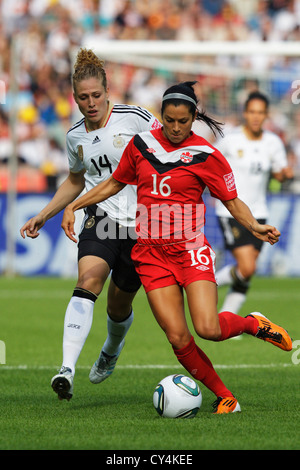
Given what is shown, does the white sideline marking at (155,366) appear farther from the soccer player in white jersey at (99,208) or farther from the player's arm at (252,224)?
the player's arm at (252,224)

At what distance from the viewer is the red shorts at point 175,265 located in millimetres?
5789

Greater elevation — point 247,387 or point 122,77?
point 122,77

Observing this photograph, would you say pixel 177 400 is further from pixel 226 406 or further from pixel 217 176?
pixel 217 176

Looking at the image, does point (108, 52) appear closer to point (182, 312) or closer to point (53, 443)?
point (182, 312)

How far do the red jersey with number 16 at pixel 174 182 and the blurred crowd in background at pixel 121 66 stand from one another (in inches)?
385

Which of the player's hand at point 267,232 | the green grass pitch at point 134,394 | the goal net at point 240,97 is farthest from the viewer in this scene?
the goal net at point 240,97

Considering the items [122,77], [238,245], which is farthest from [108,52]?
[238,245]

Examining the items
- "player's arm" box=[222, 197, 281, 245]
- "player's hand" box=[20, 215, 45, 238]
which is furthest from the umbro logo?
"player's arm" box=[222, 197, 281, 245]

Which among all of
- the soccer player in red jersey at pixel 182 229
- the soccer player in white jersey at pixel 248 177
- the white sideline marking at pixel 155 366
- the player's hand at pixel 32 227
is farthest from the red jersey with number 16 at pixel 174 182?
the soccer player in white jersey at pixel 248 177

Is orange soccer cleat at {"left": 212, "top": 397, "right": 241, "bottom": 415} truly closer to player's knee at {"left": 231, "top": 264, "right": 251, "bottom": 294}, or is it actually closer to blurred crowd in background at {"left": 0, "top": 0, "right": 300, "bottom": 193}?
player's knee at {"left": 231, "top": 264, "right": 251, "bottom": 294}

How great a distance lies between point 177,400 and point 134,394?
1.12m

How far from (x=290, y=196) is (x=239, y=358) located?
799cm

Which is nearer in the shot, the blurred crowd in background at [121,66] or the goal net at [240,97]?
the goal net at [240,97]

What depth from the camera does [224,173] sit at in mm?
5836
